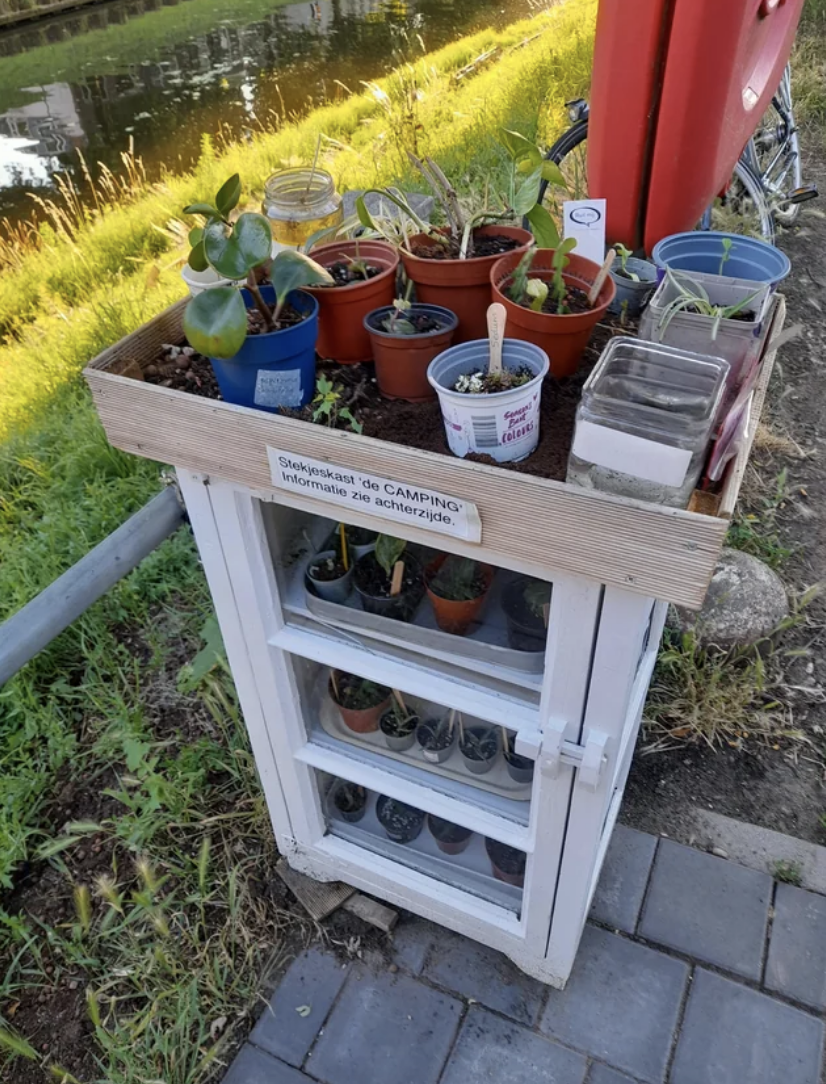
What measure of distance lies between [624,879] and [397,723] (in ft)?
2.07

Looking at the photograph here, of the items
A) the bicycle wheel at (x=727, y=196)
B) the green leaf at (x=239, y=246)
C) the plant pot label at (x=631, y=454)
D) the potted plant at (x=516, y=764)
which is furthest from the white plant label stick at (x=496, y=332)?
the bicycle wheel at (x=727, y=196)

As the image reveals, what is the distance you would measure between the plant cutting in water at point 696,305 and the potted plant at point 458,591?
0.46m

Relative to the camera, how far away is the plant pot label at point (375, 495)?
0.89m

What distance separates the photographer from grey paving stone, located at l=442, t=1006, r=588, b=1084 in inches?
55.2

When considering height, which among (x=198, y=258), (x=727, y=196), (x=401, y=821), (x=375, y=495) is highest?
(x=198, y=258)

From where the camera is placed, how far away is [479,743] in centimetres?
143

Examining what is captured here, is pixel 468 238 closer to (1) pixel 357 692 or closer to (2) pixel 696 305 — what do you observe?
(2) pixel 696 305

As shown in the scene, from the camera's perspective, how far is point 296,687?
1.37 metres

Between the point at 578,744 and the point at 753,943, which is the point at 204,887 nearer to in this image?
the point at 578,744

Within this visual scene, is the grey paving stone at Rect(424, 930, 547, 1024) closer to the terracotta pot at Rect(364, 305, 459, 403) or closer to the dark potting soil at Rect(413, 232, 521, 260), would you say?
the terracotta pot at Rect(364, 305, 459, 403)

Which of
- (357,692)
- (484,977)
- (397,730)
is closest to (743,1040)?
(484,977)

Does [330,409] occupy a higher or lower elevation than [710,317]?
lower

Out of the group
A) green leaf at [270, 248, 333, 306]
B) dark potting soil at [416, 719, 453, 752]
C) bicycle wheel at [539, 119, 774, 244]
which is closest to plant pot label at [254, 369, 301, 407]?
green leaf at [270, 248, 333, 306]

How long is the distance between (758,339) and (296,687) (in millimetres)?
917
